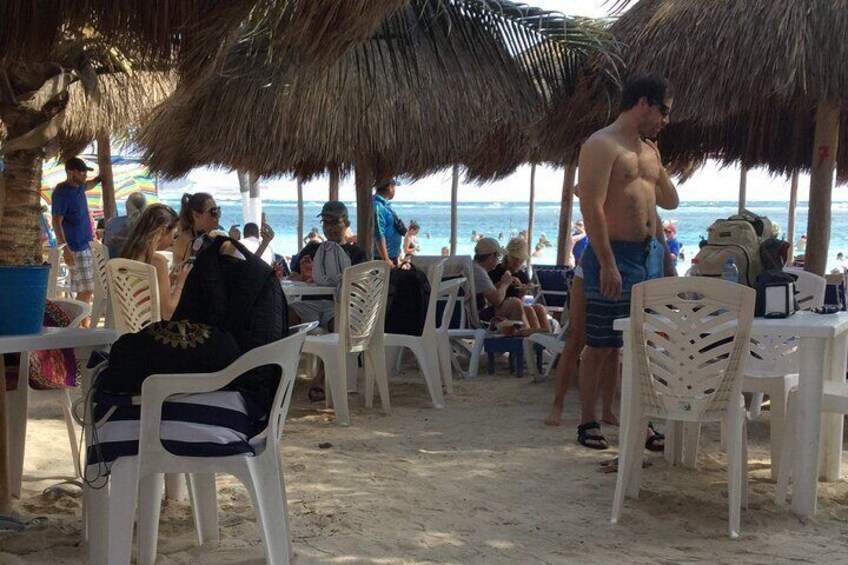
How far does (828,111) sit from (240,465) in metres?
5.63

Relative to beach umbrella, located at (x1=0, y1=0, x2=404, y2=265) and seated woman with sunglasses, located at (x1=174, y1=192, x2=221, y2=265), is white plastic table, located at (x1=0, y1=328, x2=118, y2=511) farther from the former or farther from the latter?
seated woman with sunglasses, located at (x1=174, y1=192, x2=221, y2=265)

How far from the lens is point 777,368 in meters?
4.69

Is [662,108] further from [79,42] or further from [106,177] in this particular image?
[106,177]

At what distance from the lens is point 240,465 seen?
2.80 metres

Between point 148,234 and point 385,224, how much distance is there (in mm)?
→ 4429

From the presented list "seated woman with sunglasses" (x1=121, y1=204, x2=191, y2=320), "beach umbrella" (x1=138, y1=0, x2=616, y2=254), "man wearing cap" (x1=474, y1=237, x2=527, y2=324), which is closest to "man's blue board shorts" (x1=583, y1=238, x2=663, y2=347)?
"seated woman with sunglasses" (x1=121, y1=204, x2=191, y2=320)

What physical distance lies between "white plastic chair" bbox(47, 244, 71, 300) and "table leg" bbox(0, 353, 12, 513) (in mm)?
1511

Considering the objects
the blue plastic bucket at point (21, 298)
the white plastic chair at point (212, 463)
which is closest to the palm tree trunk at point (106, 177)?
the blue plastic bucket at point (21, 298)

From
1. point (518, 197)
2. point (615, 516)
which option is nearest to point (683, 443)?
point (615, 516)

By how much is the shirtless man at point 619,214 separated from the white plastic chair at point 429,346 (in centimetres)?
148

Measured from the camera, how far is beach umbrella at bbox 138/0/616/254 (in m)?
7.56

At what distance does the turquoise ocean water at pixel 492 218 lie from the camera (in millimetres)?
57531

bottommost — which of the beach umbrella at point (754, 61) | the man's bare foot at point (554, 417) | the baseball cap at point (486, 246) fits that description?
the man's bare foot at point (554, 417)

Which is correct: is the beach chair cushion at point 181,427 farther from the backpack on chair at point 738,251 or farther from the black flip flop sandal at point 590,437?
the backpack on chair at point 738,251
